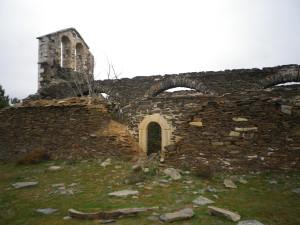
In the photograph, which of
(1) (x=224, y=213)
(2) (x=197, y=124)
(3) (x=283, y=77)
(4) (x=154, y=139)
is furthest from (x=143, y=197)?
(3) (x=283, y=77)

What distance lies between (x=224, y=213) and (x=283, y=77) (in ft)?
28.1

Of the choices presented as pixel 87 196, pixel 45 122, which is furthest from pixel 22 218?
pixel 45 122

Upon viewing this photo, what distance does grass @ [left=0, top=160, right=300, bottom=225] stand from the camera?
4.44 meters

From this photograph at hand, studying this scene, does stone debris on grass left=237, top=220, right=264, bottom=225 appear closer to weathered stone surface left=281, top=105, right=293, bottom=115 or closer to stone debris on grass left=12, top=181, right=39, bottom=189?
weathered stone surface left=281, top=105, right=293, bottom=115

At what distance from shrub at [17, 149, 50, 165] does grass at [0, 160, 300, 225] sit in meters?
1.51

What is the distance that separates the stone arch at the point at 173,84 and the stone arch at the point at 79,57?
538 cm

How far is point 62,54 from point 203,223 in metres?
14.0

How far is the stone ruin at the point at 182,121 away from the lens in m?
6.87

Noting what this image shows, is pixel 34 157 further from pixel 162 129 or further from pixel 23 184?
pixel 162 129

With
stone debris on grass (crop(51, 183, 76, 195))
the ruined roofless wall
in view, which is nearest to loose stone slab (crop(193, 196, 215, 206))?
stone debris on grass (crop(51, 183, 76, 195))

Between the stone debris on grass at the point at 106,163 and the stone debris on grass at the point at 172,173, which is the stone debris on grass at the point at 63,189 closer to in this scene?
the stone debris on grass at the point at 106,163

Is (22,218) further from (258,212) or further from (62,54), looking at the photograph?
(62,54)

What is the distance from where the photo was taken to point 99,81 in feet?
48.1

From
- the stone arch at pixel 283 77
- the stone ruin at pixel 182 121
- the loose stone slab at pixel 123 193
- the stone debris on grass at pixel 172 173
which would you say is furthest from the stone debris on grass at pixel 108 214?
the stone arch at pixel 283 77
